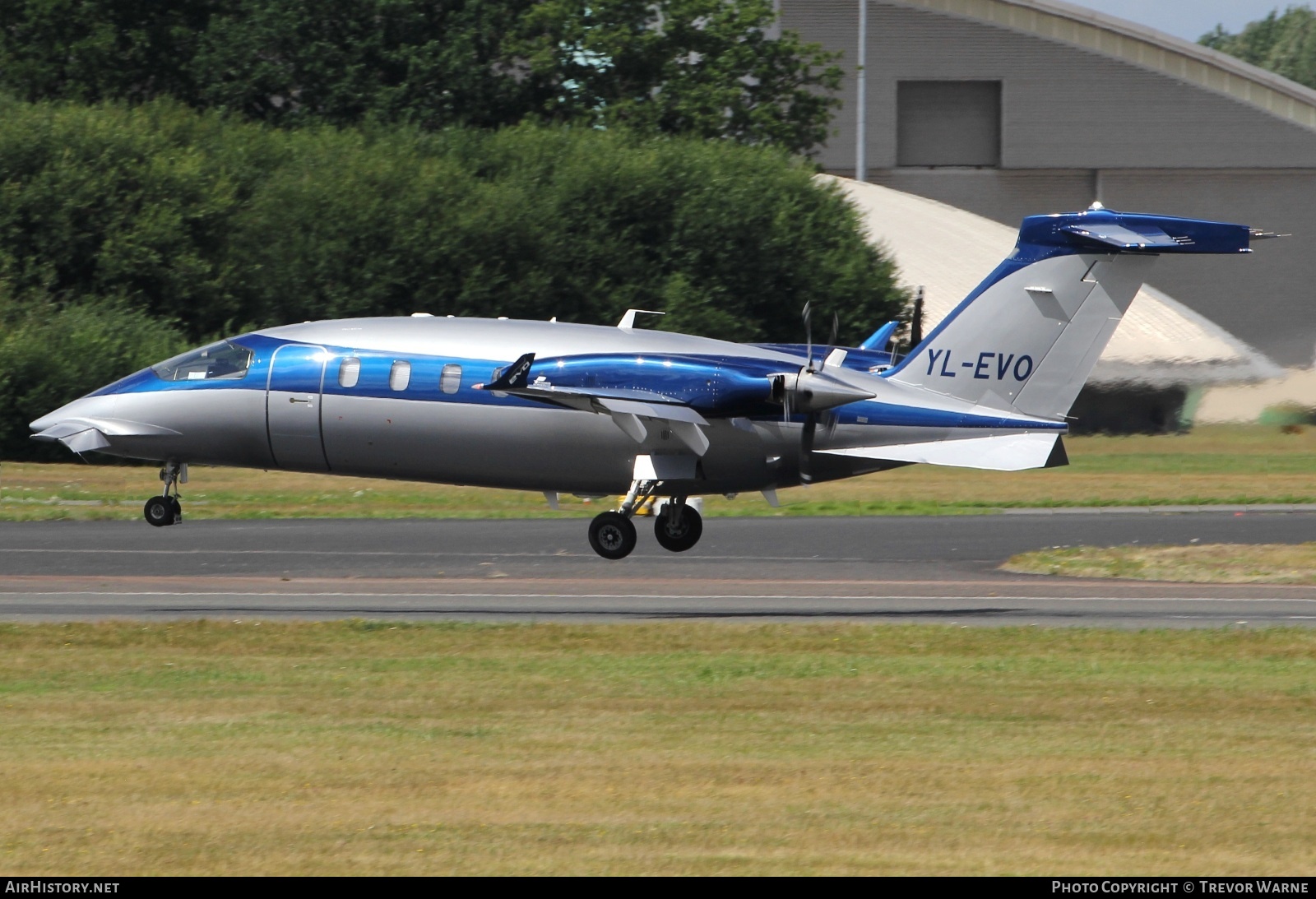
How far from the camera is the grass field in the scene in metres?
45.0

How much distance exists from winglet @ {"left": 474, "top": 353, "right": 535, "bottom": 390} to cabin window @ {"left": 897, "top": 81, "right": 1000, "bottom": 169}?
211 ft

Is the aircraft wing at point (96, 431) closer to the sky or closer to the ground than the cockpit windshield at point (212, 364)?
closer to the ground

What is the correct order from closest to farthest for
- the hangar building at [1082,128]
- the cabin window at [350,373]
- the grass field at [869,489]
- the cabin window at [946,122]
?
the cabin window at [350,373] < the grass field at [869,489] < the hangar building at [1082,128] < the cabin window at [946,122]

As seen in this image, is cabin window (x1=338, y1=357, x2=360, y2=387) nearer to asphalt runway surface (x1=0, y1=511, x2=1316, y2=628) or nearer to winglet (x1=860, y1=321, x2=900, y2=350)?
asphalt runway surface (x1=0, y1=511, x2=1316, y2=628)

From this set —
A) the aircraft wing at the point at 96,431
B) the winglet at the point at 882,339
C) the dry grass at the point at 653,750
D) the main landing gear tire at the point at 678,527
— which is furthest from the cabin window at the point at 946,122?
the dry grass at the point at 653,750

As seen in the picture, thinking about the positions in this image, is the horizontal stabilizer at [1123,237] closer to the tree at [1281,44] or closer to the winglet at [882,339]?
the winglet at [882,339]

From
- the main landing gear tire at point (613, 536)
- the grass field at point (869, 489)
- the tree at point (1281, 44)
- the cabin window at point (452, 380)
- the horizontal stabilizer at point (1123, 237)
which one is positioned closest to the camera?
the horizontal stabilizer at point (1123, 237)

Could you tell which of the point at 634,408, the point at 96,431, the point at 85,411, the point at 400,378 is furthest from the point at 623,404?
the point at 85,411

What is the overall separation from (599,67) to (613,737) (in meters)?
67.1

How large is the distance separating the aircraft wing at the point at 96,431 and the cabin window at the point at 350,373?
112 inches

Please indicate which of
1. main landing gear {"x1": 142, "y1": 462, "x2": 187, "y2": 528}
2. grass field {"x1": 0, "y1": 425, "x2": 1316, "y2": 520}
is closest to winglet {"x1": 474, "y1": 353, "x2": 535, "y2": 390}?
main landing gear {"x1": 142, "y1": 462, "x2": 187, "y2": 528}

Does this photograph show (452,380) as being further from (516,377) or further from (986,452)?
(986,452)

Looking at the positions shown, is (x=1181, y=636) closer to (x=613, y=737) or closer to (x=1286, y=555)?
(x=613, y=737)

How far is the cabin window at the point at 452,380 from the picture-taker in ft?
88.0
